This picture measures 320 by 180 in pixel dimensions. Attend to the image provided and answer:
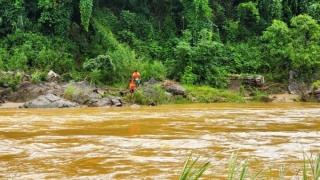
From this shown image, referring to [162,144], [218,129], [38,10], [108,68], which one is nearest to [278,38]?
[108,68]

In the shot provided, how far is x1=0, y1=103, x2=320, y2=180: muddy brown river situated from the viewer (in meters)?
3.82

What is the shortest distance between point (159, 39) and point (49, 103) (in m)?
11.8

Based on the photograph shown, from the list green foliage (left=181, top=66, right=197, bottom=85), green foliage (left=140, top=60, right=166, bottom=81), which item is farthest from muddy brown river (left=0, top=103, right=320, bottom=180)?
green foliage (left=181, top=66, right=197, bottom=85)

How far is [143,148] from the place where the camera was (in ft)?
16.7

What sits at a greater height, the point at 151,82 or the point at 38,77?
the point at 38,77

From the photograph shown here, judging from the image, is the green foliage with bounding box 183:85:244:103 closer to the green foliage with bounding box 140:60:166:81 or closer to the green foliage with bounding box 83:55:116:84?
the green foliage with bounding box 140:60:166:81

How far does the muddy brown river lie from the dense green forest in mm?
9843

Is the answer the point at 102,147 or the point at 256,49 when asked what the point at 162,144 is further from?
the point at 256,49

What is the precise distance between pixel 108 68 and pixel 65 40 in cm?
525

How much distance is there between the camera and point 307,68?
19734 mm

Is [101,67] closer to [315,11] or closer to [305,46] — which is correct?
[305,46]

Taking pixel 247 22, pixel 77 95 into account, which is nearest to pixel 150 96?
pixel 77 95

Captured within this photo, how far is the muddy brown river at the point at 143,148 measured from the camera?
12.5 feet

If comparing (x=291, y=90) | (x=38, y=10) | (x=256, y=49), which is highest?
(x=38, y=10)
